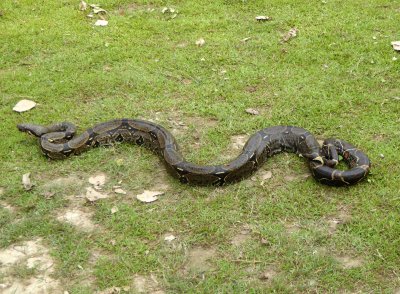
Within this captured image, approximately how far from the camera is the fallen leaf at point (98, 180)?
22.4ft

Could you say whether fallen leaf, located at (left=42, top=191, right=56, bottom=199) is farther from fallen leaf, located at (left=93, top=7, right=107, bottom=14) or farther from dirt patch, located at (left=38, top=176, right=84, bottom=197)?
fallen leaf, located at (left=93, top=7, right=107, bottom=14)

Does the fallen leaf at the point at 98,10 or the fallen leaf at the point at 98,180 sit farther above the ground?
the fallen leaf at the point at 98,10

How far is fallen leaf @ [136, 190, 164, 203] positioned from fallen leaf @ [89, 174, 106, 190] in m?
0.63

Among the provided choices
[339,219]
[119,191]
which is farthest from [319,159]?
[119,191]

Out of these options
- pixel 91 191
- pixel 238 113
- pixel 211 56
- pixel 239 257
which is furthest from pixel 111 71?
pixel 239 257

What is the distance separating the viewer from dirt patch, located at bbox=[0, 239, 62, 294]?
5.29 metres

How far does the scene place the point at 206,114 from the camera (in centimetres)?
829

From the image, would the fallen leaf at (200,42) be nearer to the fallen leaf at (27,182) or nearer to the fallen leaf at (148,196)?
the fallen leaf at (148,196)

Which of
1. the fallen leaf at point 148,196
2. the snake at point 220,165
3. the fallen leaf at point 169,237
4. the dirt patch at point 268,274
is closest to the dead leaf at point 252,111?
the snake at point 220,165

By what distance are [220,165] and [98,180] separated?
5.75 feet

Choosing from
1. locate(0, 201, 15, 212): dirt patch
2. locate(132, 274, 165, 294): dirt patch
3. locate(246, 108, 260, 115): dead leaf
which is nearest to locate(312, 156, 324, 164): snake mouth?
locate(246, 108, 260, 115): dead leaf

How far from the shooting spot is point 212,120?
8.16 metres

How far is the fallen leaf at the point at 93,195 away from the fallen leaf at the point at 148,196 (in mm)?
490

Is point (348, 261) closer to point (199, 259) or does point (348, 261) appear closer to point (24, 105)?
point (199, 259)
